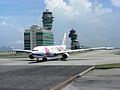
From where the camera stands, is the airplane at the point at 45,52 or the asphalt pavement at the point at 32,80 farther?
the airplane at the point at 45,52

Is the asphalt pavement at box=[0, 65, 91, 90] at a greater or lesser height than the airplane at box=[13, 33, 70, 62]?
lesser

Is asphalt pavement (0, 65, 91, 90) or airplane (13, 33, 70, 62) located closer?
asphalt pavement (0, 65, 91, 90)

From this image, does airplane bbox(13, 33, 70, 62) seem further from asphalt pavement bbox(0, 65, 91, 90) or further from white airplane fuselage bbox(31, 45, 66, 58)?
asphalt pavement bbox(0, 65, 91, 90)

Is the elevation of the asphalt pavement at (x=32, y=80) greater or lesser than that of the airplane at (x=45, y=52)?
lesser

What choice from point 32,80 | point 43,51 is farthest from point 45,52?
point 32,80

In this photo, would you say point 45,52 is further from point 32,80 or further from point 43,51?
point 32,80

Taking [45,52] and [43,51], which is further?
[45,52]

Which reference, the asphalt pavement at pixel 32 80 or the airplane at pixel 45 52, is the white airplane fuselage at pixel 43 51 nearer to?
the airplane at pixel 45 52

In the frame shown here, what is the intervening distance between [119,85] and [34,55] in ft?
135

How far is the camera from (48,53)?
213 feet

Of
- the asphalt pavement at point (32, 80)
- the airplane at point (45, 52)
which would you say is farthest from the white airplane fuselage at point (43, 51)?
the asphalt pavement at point (32, 80)

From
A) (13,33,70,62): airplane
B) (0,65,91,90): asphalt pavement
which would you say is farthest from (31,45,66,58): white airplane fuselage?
(0,65,91,90): asphalt pavement

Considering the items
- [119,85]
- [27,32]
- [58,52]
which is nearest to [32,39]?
[27,32]

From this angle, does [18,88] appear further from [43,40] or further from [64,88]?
[43,40]
